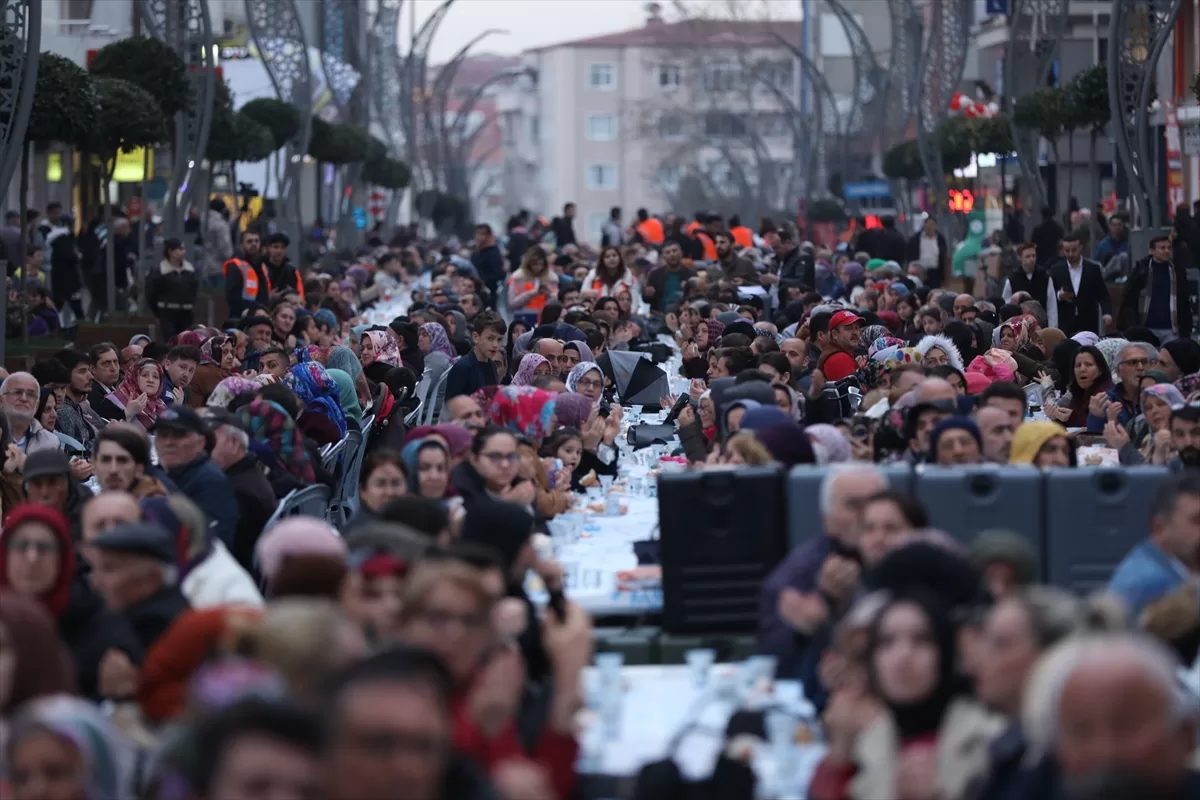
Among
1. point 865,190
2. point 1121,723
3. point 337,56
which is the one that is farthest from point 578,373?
point 337,56

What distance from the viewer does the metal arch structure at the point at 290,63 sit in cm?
4053

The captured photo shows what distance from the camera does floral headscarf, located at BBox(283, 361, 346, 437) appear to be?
49.8ft

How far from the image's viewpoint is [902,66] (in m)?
53.2

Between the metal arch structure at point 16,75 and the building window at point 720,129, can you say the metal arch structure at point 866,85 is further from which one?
the building window at point 720,129

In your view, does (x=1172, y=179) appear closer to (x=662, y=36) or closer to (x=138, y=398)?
(x=138, y=398)

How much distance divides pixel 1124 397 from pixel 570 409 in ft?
11.0

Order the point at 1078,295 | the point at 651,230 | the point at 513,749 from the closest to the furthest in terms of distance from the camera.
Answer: the point at 513,749 < the point at 1078,295 < the point at 651,230

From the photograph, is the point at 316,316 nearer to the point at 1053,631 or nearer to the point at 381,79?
the point at 1053,631

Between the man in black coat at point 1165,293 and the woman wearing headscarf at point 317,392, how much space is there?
1014cm

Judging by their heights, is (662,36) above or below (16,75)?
above

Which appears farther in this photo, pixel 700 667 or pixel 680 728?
pixel 700 667

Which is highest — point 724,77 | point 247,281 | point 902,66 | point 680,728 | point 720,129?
point 724,77

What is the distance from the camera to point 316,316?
69.4ft

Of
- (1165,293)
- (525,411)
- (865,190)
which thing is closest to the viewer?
(525,411)
